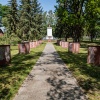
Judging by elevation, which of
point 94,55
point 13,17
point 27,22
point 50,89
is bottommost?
point 50,89

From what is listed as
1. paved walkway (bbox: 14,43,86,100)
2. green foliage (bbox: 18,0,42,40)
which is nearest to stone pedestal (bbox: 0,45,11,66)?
paved walkway (bbox: 14,43,86,100)

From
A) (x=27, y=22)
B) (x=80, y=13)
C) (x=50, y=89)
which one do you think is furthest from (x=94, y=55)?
(x=27, y=22)

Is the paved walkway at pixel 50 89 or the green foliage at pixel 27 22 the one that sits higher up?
the green foliage at pixel 27 22

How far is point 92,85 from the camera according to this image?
6.72 meters

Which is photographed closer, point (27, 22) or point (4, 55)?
point (4, 55)

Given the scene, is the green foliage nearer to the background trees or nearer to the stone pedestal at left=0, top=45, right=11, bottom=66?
the background trees

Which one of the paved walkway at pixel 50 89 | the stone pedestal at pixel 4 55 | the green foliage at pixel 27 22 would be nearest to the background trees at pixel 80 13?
the green foliage at pixel 27 22

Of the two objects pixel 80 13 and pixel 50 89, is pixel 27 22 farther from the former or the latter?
pixel 50 89

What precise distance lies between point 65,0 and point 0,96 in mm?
24960

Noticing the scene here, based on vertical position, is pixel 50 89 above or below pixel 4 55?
below

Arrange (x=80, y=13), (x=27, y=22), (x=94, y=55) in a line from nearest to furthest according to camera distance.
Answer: (x=94, y=55), (x=80, y=13), (x=27, y=22)

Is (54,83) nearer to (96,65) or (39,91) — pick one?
(39,91)

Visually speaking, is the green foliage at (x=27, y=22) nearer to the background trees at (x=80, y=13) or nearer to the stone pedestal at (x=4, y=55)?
the background trees at (x=80, y=13)

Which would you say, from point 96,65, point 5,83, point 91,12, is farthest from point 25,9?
point 5,83
